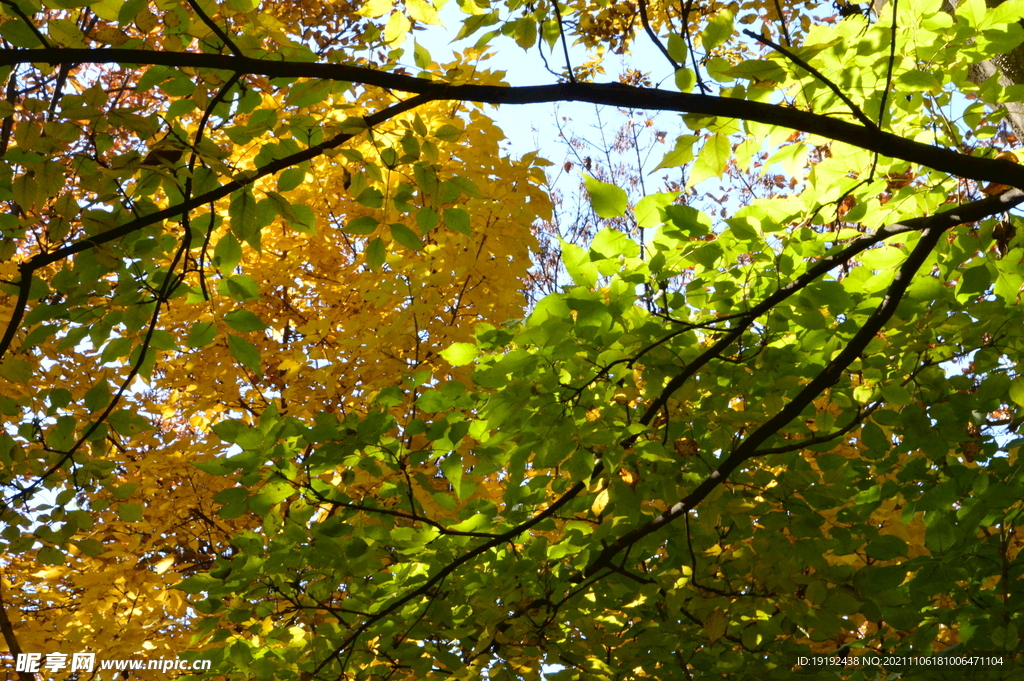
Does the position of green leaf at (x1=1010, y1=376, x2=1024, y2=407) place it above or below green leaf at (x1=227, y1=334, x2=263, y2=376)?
above

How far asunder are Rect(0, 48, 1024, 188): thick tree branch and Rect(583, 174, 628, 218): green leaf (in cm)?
24

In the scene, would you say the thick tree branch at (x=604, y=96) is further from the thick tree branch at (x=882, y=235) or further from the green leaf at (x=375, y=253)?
the green leaf at (x=375, y=253)

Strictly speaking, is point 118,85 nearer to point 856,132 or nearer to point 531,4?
point 531,4

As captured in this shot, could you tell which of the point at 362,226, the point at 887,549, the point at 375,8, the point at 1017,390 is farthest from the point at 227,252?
the point at 1017,390

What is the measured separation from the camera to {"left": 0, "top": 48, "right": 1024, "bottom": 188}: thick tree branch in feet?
5.39

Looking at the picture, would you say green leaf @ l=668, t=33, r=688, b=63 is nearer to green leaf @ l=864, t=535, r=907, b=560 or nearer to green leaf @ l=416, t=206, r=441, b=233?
green leaf @ l=416, t=206, r=441, b=233

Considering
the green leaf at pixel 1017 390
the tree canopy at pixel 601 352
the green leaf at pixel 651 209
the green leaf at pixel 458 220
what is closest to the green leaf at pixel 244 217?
the tree canopy at pixel 601 352

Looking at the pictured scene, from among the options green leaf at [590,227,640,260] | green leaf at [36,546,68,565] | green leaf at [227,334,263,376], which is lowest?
green leaf at [36,546,68,565]

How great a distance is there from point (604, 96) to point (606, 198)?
30 centimetres

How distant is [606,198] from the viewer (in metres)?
1.91

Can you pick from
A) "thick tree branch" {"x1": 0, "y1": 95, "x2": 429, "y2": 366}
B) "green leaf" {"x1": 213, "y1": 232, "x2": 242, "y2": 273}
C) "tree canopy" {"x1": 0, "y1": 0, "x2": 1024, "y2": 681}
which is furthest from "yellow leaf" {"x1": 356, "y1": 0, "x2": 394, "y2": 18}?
"green leaf" {"x1": 213, "y1": 232, "x2": 242, "y2": 273}

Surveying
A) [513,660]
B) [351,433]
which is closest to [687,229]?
[351,433]

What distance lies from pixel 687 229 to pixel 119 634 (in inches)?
123

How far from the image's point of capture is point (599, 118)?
9.13 metres
